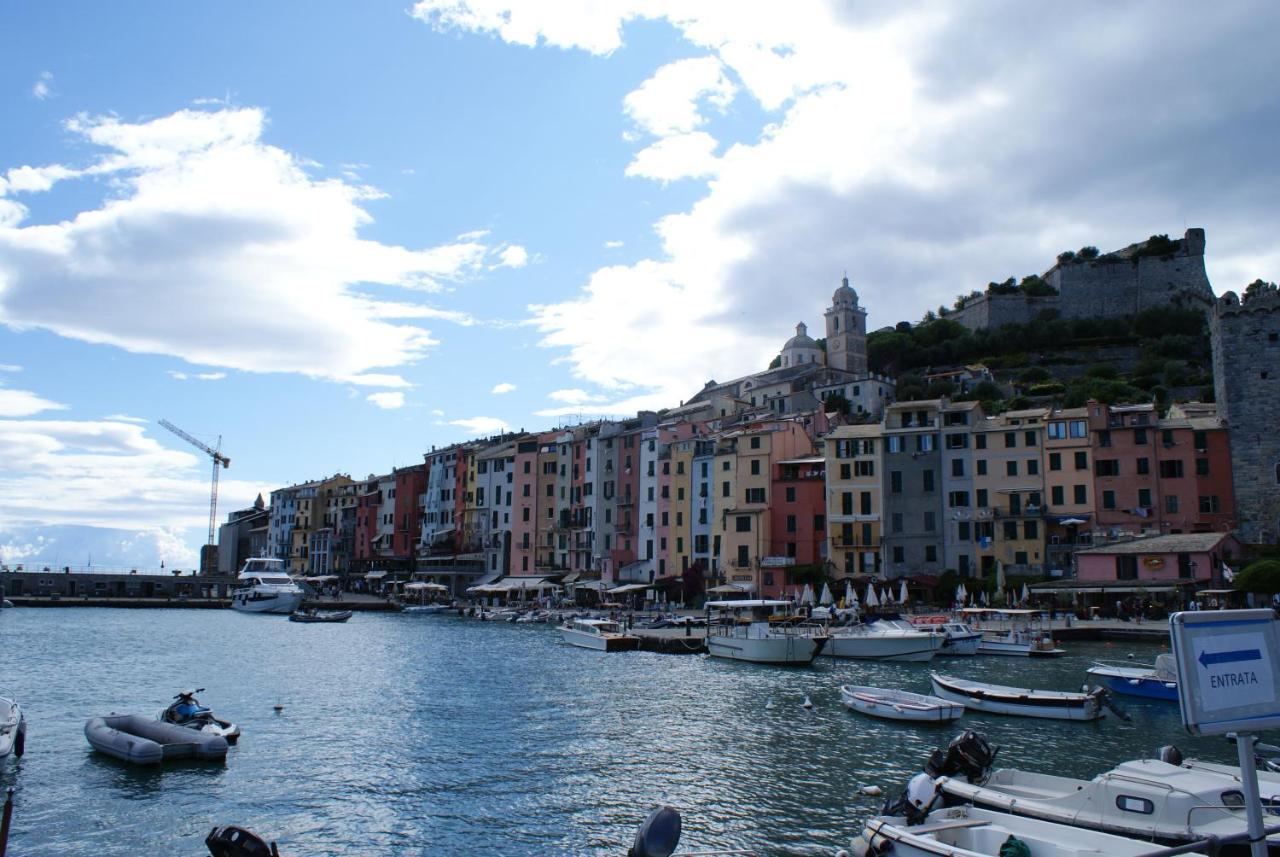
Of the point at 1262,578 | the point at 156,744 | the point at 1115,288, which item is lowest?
the point at 156,744

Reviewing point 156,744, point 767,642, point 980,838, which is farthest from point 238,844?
point 767,642

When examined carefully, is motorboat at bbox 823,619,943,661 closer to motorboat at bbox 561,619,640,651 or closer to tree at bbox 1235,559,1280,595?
motorboat at bbox 561,619,640,651

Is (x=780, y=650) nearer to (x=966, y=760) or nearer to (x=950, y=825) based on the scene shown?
(x=966, y=760)

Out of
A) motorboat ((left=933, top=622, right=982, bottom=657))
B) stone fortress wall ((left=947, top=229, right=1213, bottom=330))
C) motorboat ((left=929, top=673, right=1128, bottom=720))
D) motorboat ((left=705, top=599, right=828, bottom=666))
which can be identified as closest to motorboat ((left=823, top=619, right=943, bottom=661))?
motorboat ((left=933, top=622, right=982, bottom=657))

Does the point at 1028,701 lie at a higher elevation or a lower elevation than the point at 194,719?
lower

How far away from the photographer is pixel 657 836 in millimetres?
11883

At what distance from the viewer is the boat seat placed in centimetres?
1412

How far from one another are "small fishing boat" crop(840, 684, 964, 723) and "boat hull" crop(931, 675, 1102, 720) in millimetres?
589

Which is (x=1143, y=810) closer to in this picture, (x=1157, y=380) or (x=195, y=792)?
(x=195, y=792)

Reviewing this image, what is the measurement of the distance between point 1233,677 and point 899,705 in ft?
78.4

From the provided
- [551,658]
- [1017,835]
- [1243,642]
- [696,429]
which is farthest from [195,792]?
[696,429]

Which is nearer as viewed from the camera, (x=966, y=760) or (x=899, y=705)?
(x=966, y=760)

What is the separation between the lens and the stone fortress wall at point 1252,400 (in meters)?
60.3

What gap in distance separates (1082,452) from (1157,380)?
41344 millimetres
